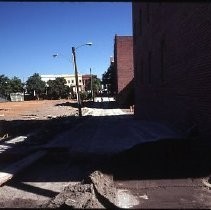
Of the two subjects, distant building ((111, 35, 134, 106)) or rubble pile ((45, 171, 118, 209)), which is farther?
distant building ((111, 35, 134, 106))

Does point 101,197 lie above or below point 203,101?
below

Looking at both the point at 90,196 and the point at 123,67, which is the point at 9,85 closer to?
the point at 123,67

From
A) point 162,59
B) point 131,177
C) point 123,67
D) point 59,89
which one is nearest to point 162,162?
point 131,177

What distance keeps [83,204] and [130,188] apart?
1.66m

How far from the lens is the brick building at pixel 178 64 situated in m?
9.95

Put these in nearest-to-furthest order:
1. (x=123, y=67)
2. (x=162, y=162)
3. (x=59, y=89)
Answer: (x=162, y=162), (x=123, y=67), (x=59, y=89)

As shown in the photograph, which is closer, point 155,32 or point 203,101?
point 203,101

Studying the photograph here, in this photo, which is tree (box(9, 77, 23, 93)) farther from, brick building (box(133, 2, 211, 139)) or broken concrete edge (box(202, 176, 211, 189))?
broken concrete edge (box(202, 176, 211, 189))

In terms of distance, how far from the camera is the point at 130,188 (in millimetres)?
7648

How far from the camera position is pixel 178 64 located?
13141mm

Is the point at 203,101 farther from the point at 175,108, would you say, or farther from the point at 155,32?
the point at 155,32

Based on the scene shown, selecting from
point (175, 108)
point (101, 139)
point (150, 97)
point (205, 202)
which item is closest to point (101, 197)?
point (205, 202)

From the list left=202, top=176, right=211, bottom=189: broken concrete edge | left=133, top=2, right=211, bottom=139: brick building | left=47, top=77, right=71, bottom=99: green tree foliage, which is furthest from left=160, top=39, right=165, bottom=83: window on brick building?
left=47, top=77, right=71, bottom=99: green tree foliage

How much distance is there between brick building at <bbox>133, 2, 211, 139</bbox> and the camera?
32.6 ft
